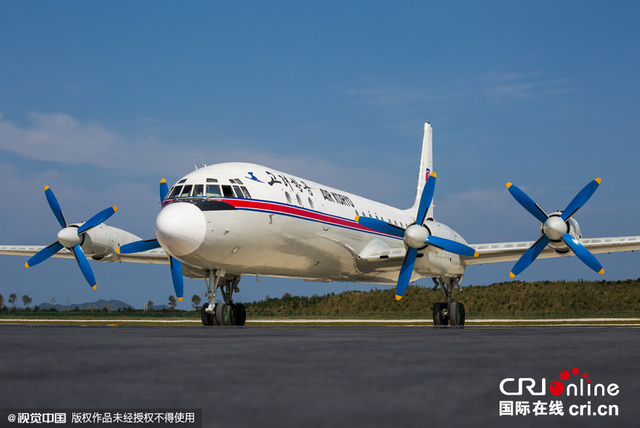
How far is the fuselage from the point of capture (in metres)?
22.5

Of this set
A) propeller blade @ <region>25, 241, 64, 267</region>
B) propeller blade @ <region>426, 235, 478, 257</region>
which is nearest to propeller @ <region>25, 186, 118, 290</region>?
propeller blade @ <region>25, 241, 64, 267</region>

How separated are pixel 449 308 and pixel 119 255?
54.7 ft

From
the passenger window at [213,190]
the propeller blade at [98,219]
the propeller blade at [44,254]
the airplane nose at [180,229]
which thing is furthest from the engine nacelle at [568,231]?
the propeller blade at [44,254]

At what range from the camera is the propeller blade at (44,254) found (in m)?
32.0

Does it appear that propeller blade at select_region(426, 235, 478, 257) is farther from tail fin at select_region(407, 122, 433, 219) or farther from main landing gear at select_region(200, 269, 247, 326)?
tail fin at select_region(407, 122, 433, 219)

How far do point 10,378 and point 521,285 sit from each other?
70665 mm

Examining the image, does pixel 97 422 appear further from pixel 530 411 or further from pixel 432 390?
pixel 530 411

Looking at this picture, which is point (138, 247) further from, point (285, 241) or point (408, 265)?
point (408, 265)

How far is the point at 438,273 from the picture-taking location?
31.2 meters

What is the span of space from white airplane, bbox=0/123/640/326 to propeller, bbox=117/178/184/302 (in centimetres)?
4

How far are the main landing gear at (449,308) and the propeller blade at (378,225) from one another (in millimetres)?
5839

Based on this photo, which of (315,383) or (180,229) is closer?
(315,383)

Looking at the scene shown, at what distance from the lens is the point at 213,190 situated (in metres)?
23.7

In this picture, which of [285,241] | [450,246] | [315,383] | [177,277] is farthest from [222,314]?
[315,383]
